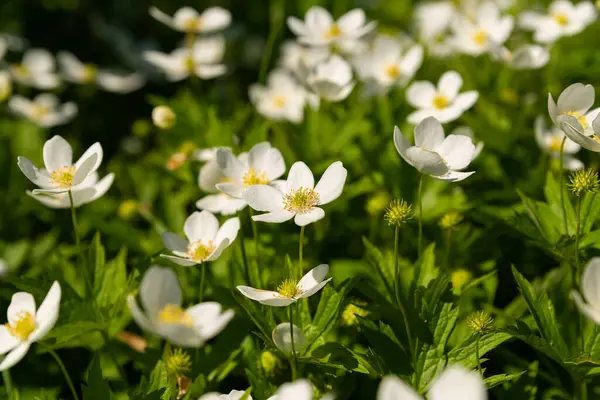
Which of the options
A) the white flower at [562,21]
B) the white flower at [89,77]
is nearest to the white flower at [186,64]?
the white flower at [89,77]

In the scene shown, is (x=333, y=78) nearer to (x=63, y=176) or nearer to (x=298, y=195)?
(x=298, y=195)

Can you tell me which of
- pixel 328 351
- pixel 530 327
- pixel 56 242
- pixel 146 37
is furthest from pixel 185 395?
pixel 146 37

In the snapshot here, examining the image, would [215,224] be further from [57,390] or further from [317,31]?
[317,31]

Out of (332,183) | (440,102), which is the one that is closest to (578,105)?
(440,102)

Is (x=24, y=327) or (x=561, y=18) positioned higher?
(x=561, y=18)

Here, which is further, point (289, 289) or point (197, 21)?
point (197, 21)

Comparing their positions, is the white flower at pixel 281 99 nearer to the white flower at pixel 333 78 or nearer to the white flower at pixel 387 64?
the white flower at pixel 333 78

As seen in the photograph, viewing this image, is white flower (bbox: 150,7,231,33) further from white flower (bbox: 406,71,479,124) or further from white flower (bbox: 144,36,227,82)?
white flower (bbox: 406,71,479,124)
